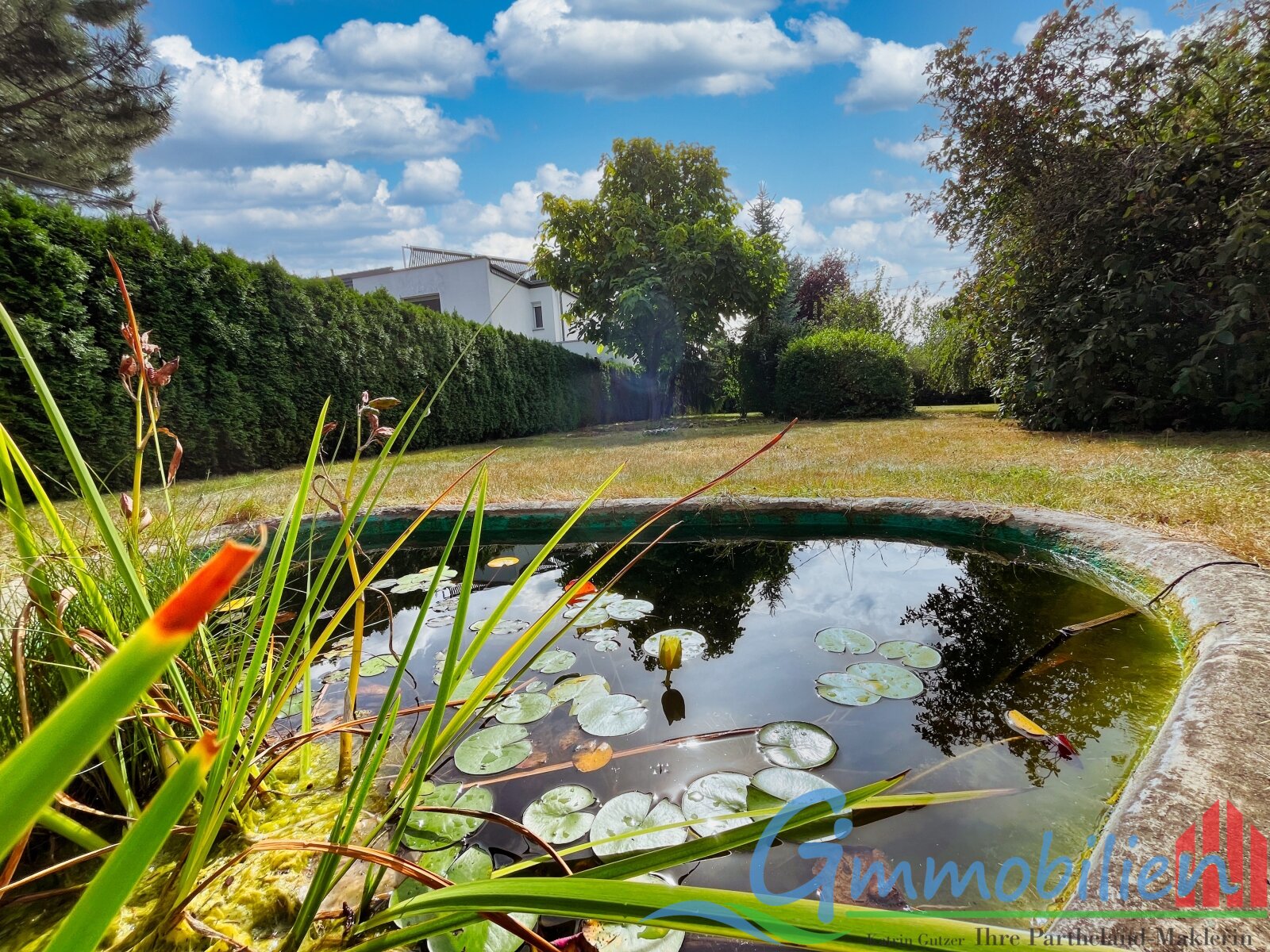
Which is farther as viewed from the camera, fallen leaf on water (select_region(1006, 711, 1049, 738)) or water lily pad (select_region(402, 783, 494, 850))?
fallen leaf on water (select_region(1006, 711, 1049, 738))

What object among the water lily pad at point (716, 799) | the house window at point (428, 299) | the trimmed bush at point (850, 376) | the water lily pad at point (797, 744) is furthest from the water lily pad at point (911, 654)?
the house window at point (428, 299)

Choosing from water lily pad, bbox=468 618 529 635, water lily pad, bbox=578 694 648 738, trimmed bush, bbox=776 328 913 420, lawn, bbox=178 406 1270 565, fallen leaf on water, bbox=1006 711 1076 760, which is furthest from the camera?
trimmed bush, bbox=776 328 913 420

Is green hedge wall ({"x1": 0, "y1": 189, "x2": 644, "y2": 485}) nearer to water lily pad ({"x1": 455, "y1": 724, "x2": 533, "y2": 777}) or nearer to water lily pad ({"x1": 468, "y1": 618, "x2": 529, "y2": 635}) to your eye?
water lily pad ({"x1": 468, "y1": 618, "x2": 529, "y2": 635})

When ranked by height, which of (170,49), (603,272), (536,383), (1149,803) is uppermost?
(170,49)

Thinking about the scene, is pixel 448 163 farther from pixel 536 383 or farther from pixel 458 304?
pixel 536 383

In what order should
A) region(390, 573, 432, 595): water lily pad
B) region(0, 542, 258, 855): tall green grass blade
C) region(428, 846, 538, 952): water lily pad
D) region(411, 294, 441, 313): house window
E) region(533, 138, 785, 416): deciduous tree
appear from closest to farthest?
1. region(0, 542, 258, 855): tall green grass blade
2. region(428, 846, 538, 952): water lily pad
3. region(390, 573, 432, 595): water lily pad
4. region(533, 138, 785, 416): deciduous tree
5. region(411, 294, 441, 313): house window

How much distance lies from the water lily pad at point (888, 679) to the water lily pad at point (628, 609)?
2.33ft

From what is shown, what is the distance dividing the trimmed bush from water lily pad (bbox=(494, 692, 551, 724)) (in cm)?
995

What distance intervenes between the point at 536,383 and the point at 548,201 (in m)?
4.41

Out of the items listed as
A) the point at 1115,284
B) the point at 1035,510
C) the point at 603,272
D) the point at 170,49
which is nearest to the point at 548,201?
the point at 603,272

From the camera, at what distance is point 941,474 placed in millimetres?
3758

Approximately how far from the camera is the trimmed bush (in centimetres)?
1042

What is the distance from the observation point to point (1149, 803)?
2.42 feet

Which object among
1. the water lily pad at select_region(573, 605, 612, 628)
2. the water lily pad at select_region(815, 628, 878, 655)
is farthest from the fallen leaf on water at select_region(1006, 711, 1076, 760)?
the water lily pad at select_region(573, 605, 612, 628)
